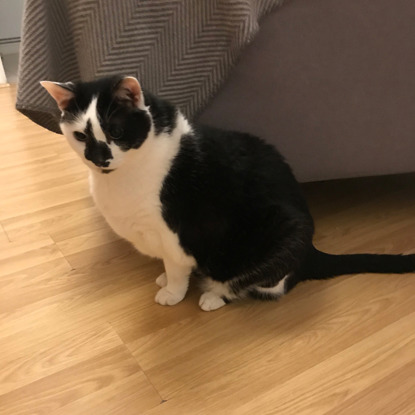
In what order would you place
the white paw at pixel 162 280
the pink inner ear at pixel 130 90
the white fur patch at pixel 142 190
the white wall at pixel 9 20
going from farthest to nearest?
the white wall at pixel 9 20
the white paw at pixel 162 280
the white fur patch at pixel 142 190
the pink inner ear at pixel 130 90

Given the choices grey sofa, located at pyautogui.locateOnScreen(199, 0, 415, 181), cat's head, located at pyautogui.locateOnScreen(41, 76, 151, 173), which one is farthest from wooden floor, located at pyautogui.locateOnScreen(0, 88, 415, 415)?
cat's head, located at pyautogui.locateOnScreen(41, 76, 151, 173)

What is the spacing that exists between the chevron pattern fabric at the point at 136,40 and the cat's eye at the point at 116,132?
22 centimetres

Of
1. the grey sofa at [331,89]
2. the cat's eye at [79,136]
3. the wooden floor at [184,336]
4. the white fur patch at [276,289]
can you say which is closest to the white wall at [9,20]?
the wooden floor at [184,336]

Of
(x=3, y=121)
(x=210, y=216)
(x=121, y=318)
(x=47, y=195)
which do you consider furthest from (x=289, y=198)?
(x=3, y=121)

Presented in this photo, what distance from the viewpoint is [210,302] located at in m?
1.14

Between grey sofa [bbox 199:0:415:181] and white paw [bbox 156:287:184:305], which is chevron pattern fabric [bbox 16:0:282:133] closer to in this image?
grey sofa [bbox 199:0:415:181]

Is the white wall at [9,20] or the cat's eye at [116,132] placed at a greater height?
the cat's eye at [116,132]

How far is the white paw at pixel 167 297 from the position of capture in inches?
45.4

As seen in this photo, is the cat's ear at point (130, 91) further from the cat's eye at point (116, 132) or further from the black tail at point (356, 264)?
the black tail at point (356, 264)

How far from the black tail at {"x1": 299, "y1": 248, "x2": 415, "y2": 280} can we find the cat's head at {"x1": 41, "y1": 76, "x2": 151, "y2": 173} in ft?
1.95

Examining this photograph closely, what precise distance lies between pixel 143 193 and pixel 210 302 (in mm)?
343

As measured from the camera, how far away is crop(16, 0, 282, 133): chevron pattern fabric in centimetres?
99

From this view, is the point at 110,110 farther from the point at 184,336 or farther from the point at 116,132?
the point at 184,336

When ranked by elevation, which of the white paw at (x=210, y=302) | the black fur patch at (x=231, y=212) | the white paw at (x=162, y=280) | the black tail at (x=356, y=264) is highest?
the black fur patch at (x=231, y=212)
